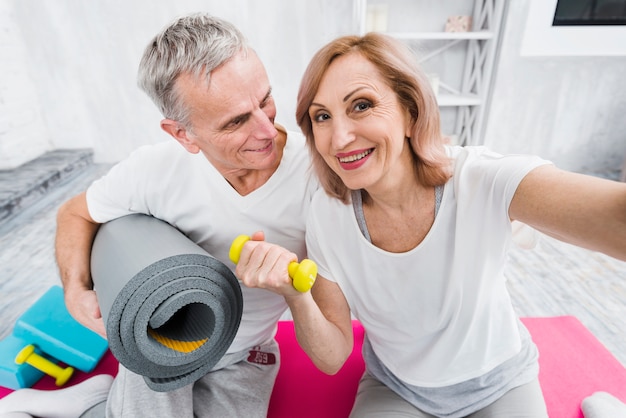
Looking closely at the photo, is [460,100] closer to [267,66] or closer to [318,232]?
[267,66]

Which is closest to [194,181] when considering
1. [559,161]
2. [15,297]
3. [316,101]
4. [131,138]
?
[316,101]

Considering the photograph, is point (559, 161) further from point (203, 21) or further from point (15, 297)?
point (15, 297)

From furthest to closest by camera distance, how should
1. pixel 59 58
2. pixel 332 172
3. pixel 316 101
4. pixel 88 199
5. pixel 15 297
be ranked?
pixel 59 58
pixel 15 297
pixel 88 199
pixel 332 172
pixel 316 101

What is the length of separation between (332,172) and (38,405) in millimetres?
1177

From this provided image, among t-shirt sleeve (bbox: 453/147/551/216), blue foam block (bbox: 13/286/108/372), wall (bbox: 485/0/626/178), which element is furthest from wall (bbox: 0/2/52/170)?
wall (bbox: 485/0/626/178)

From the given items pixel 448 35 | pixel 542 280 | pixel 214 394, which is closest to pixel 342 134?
pixel 214 394

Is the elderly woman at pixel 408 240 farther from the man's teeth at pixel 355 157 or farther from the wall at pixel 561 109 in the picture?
the wall at pixel 561 109

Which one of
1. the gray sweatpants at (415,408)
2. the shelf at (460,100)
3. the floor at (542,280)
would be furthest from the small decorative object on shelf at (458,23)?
the gray sweatpants at (415,408)

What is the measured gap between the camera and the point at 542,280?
2266 millimetres

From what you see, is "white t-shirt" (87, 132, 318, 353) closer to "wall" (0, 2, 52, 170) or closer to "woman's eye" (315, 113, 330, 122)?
"woman's eye" (315, 113, 330, 122)

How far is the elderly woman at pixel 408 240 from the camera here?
0.88 m

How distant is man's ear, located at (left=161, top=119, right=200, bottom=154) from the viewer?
1138 mm

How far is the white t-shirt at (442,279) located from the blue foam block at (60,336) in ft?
3.29

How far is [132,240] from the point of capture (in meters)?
1.07
